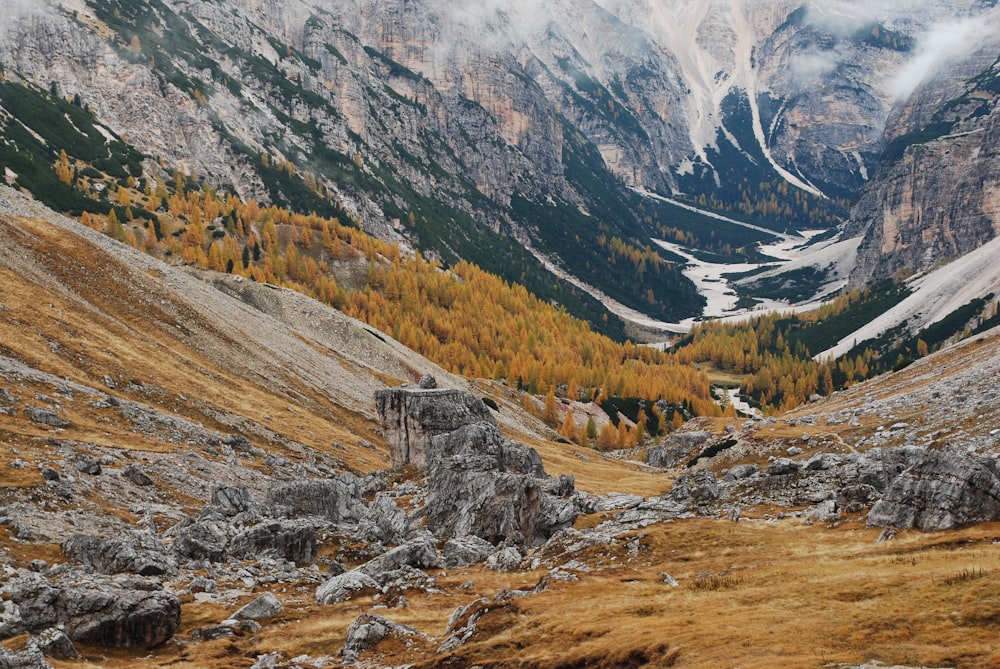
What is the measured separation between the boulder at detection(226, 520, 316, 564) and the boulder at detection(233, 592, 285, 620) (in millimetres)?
9355

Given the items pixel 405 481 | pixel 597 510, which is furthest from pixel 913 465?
pixel 405 481

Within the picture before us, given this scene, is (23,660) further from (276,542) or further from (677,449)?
(677,449)

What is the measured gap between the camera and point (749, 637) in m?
26.2

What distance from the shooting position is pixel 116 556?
4031 centimetres

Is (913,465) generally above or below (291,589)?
above

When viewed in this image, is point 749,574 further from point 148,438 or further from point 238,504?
point 148,438

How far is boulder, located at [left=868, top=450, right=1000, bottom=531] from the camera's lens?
1624 inches

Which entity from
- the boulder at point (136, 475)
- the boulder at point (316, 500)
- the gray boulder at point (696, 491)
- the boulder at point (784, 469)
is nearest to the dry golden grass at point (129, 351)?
the boulder at point (136, 475)

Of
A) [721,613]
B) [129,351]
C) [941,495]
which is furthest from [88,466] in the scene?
[941,495]

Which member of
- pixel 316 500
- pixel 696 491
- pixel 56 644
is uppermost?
pixel 696 491

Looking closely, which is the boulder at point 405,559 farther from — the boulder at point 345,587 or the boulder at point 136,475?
the boulder at point 136,475

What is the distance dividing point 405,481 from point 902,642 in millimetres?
51206

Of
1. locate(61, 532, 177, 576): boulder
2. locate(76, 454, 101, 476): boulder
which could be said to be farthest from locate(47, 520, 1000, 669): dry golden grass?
locate(76, 454, 101, 476): boulder

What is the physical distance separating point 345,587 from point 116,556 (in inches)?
470
